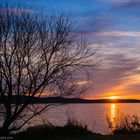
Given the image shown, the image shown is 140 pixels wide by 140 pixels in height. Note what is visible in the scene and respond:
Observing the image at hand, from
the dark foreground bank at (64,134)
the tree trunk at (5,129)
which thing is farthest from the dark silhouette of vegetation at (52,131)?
the tree trunk at (5,129)

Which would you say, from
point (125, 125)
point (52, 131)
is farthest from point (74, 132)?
point (125, 125)

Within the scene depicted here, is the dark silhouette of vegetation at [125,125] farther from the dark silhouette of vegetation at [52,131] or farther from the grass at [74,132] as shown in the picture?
the dark silhouette of vegetation at [52,131]

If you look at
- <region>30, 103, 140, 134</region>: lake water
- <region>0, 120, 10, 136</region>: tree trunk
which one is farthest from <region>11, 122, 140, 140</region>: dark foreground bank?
<region>30, 103, 140, 134</region>: lake water

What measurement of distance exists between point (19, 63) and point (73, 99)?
9.33ft

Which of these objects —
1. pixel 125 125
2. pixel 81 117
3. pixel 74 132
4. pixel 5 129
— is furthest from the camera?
pixel 81 117

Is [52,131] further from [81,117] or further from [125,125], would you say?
[81,117]

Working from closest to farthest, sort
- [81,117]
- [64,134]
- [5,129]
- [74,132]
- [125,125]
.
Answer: [5,129] → [64,134] → [74,132] → [125,125] → [81,117]

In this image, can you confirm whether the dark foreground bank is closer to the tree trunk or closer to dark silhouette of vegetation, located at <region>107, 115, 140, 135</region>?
the tree trunk

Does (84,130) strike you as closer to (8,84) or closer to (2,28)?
(8,84)

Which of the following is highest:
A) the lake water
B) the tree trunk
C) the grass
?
the tree trunk

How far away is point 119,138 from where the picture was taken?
619 inches

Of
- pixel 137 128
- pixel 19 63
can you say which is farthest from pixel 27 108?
pixel 137 128

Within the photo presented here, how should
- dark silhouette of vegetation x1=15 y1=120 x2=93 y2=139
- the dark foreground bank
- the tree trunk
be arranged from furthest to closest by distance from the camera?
dark silhouette of vegetation x1=15 y1=120 x2=93 y2=139, the tree trunk, the dark foreground bank

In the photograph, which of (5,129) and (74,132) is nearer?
(5,129)
